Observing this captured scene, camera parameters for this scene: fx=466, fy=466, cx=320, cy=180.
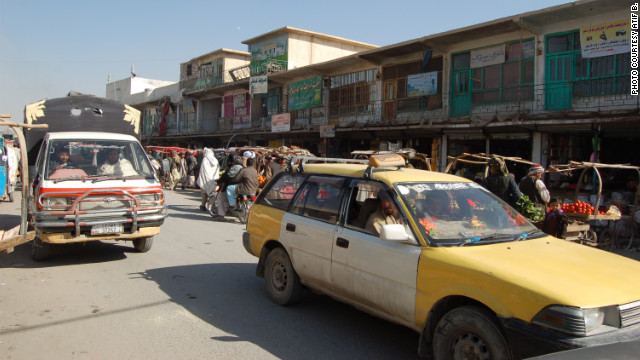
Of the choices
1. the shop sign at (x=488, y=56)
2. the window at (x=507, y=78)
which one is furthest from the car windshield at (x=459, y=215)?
the shop sign at (x=488, y=56)

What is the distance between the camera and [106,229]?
7.05 meters

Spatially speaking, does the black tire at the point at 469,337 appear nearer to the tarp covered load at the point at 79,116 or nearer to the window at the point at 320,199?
the window at the point at 320,199

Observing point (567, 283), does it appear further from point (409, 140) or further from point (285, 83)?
point (285, 83)

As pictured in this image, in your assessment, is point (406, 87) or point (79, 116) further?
point (406, 87)

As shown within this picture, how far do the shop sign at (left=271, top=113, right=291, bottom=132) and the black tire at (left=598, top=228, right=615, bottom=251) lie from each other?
57.8 ft

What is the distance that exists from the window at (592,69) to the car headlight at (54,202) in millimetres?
14451

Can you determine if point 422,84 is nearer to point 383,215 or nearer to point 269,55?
point 269,55

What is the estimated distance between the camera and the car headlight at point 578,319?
2773 mm

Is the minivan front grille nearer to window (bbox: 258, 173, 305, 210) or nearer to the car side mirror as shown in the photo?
the car side mirror

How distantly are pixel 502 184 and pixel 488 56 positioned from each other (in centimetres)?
1038

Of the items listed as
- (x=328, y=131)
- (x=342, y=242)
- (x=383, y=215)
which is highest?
(x=328, y=131)

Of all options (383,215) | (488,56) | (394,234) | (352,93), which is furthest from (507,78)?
(394,234)

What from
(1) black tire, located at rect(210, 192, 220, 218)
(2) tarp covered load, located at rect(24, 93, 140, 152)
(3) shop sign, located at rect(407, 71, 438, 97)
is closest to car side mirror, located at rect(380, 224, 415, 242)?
(2) tarp covered load, located at rect(24, 93, 140, 152)

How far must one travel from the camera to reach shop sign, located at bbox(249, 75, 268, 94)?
2840cm
